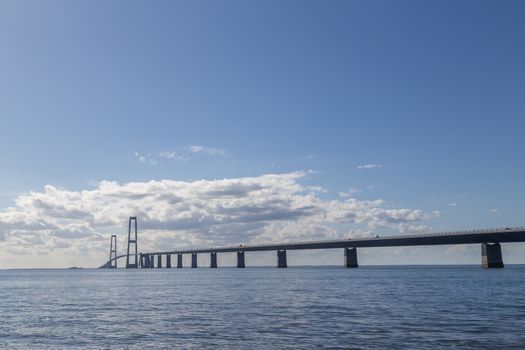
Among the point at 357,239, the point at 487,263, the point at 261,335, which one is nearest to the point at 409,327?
the point at 261,335

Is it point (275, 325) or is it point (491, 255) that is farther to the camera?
point (491, 255)

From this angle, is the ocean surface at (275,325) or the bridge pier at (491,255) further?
the bridge pier at (491,255)

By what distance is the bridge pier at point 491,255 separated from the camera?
154 metres

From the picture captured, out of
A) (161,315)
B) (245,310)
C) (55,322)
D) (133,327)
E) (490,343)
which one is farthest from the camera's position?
Answer: (245,310)

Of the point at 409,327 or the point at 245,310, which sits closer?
the point at 409,327

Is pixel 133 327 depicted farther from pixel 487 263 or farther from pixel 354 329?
pixel 487 263

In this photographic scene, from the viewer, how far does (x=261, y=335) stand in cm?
2772

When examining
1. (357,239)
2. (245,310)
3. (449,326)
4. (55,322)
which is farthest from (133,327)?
(357,239)

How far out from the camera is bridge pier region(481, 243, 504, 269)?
154125 mm

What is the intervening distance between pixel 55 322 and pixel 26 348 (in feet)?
35.6

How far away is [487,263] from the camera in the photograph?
520ft

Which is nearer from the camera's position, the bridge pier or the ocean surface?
Answer: the ocean surface

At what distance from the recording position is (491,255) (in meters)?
156

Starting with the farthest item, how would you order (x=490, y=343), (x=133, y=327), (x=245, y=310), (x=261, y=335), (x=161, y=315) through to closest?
(x=245, y=310), (x=161, y=315), (x=133, y=327), (x=261, y=335), (x=490, y=343)
